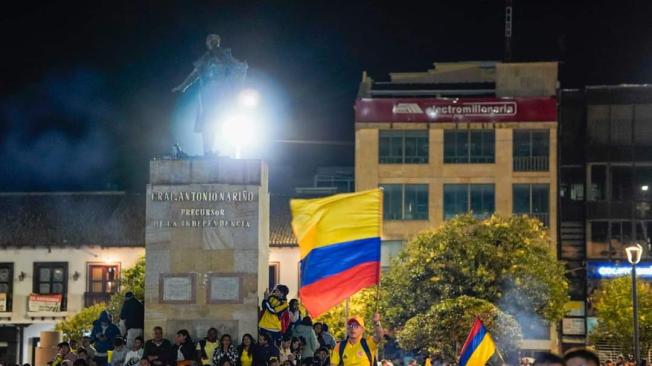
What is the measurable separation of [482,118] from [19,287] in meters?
22.8

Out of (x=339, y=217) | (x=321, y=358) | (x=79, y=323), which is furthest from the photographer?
(x=79, y=323)

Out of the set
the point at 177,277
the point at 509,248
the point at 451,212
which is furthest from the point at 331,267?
the point at 451,212

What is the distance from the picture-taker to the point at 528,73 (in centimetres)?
6216

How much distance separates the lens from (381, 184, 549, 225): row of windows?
61.1m

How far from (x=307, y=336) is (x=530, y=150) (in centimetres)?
3849

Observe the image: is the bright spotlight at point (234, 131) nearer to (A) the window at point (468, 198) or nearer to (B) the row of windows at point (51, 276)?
(A) the window at point (468, 198)

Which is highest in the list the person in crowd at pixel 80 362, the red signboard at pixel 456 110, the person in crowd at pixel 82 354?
the red signboard at pixel 456 110

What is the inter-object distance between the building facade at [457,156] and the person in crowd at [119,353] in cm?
3816

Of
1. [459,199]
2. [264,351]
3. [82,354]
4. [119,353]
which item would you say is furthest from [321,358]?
[459,199]

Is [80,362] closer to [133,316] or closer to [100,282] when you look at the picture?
[133,316]

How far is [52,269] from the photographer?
63562 mm

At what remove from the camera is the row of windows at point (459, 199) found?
61125 millimetres

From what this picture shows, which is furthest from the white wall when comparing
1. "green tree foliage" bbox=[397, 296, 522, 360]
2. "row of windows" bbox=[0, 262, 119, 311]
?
"green tree foliage" bbox=[397, 296, 522, 360]

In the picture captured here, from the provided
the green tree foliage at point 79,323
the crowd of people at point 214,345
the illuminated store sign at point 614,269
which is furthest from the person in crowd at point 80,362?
the illuminated store sign at point 614,269
